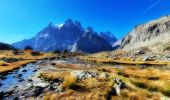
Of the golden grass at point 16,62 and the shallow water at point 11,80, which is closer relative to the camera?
the shallow water at point 11,80

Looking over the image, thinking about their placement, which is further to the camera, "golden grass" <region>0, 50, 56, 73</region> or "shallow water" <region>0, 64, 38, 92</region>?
"golden grass" <region>0, 50, 56, 73</region>

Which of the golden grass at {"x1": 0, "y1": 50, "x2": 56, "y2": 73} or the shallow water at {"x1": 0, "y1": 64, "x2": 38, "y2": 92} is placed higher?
the golden grass at {"x1": 0, "y1": 50, "x2": 56, "y2": 73}

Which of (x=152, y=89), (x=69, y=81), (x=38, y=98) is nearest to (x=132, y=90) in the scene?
(x=152, y=89)

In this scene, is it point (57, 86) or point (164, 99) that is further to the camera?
point (57, 86)

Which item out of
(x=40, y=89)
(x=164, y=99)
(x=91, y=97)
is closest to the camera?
(x=164, y=99)

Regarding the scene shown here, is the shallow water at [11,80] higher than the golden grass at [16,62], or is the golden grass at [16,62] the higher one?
the golden grass at [16,62]

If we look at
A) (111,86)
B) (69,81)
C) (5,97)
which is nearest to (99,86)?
(111,86)

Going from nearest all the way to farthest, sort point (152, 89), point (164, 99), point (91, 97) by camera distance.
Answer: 1. point (164, 99)
2. point (91, 97)
3. point (152, 89)

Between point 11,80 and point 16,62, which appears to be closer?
point 11,80

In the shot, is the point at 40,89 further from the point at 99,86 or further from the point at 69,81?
the point at 99,86

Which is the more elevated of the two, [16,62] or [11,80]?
[16,62]

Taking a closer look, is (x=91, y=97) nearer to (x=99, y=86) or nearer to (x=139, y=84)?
(x=99, y=86)

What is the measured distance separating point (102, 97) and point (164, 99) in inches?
199

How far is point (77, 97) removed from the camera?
888 inches
